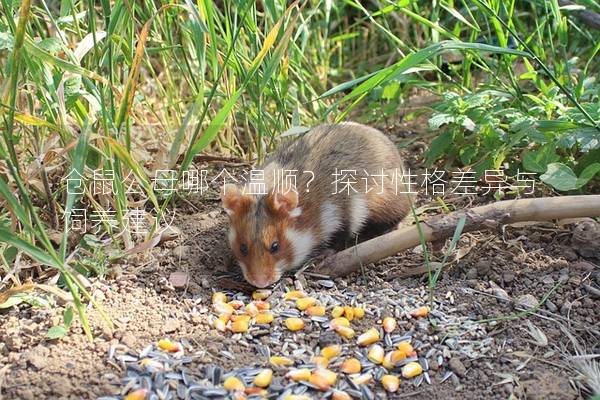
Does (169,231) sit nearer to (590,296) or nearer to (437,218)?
(437,218)

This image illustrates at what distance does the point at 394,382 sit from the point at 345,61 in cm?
420

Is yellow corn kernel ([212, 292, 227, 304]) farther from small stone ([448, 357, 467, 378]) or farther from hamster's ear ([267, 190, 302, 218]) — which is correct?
small stone ([448, 357, 467, 378])

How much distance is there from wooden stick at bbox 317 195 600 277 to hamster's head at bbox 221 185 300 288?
0.88ft

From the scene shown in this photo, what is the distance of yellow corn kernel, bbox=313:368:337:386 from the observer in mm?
3131

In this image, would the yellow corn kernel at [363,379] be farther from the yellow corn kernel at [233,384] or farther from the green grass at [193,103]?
the green grass at [193,103]

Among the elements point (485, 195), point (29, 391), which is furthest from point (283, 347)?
point (485, 195)

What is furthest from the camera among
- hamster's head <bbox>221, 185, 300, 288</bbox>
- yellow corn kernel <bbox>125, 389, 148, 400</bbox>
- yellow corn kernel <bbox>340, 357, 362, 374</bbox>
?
hamster's head <bbox>221, 185, 300, 288</bbox>

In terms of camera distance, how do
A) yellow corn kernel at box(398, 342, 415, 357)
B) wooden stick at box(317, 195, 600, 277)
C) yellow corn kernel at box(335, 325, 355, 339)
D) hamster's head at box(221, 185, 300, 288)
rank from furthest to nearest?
hamster's head at box(221, 185, 300, 288), wooden stick at box(317, 195, 600, 277), yellow corn kernel at box(335, 325, 355, 339), yellow corn kernel at box(398, 342, 415, 357)

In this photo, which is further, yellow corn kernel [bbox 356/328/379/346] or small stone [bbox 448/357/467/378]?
yellow corn kernel [bbox 356/328/379/346]

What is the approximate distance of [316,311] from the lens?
3.57 metres

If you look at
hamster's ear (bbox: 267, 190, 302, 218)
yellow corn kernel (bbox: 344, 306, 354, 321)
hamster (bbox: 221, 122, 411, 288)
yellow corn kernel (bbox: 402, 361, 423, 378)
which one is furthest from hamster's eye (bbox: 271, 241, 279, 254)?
yellow corn kernel (bbox: 402, 361, 423, 378)

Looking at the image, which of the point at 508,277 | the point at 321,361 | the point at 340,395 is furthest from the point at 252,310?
the point at 508,277

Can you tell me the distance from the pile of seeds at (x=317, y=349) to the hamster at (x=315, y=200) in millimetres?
292

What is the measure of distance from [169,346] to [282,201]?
3.47ft
